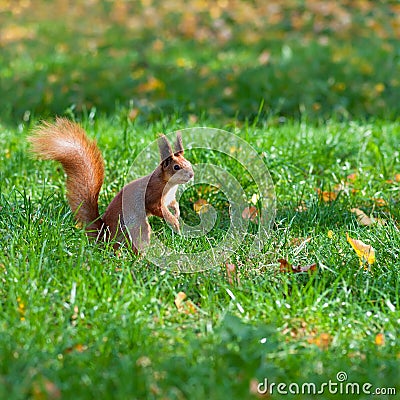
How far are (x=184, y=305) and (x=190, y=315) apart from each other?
0.23 feet

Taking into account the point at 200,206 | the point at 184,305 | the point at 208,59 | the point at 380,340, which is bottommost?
the point at 380,340

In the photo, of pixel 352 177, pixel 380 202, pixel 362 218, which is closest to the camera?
pixel 362 218

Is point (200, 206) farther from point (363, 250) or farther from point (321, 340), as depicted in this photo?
point (321, 340)

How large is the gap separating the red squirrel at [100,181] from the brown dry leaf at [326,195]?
928mm

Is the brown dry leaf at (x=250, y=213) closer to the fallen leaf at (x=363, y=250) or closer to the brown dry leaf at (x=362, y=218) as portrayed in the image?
the brown dry leaf at (x=362, y=218)

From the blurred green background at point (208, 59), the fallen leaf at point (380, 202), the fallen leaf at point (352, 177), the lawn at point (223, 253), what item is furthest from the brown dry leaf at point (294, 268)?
the blurred green background at point (208, 59)

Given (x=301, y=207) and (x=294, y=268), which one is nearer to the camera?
(x=294, y=268)

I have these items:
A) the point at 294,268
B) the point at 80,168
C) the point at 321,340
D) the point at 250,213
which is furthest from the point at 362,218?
the point at 80,168

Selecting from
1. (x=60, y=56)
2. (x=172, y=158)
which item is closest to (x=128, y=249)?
(x=172, y=158)

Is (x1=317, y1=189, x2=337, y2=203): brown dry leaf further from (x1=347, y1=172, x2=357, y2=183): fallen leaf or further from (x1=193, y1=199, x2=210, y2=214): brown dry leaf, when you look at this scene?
(x1=193, y1=199, x2=210, y2=214): brown dry leaf

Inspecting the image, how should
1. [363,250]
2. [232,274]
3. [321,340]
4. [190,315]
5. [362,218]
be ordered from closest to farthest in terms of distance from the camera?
[321,340] → [190,315] → [232,274] → [363,250] → [362,218]

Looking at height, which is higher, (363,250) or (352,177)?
(352,177)

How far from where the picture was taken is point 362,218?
373 cm

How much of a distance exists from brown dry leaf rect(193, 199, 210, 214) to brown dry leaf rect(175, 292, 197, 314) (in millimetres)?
1077
